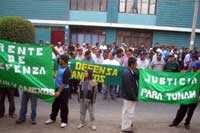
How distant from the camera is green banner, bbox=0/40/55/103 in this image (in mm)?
8852

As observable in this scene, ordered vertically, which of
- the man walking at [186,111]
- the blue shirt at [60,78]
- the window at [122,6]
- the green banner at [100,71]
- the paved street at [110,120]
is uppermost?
the window at [122,6]

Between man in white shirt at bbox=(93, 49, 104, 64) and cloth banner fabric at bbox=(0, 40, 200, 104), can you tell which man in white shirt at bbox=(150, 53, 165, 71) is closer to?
man in white shirt at bbox=(93, 49, 104, 64)

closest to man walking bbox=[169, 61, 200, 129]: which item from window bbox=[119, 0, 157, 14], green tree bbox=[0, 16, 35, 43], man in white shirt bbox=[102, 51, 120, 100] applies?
man in white shirt bbox=[102, 51, 120, 100]

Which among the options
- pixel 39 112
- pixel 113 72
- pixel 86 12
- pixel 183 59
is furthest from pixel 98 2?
pixel 39 112

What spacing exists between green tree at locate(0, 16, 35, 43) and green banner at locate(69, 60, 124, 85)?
1.67 m

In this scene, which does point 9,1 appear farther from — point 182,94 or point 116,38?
point 182,94

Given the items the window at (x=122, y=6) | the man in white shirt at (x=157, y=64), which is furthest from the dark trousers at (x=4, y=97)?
the window at (x=122, y=6)

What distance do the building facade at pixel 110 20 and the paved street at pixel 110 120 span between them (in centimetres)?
1848

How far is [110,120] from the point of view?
10000mm

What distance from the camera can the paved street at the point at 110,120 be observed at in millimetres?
8884

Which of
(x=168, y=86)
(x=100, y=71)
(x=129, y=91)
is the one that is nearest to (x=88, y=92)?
(x=129, y=91)

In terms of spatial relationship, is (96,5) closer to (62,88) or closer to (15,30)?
(15,30)

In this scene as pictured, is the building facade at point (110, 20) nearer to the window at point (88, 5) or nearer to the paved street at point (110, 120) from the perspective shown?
the window at point (88, 5)

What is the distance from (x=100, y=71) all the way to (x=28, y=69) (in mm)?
3695
